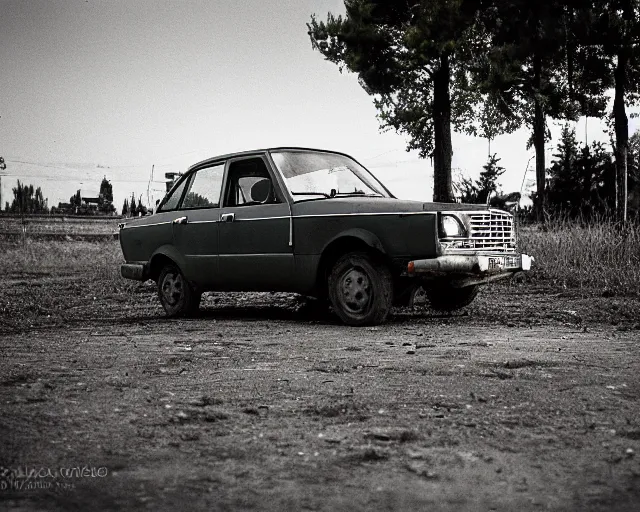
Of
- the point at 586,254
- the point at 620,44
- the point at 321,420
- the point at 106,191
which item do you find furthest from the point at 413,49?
the point at 106,191

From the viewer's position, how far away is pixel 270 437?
3605mm

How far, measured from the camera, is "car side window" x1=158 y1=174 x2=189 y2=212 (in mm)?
9688

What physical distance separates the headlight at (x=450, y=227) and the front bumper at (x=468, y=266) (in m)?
0.20

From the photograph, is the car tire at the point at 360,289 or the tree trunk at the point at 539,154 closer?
the car tire at the point at 360,289

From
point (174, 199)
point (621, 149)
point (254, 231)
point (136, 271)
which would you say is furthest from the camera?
point (621, 149)

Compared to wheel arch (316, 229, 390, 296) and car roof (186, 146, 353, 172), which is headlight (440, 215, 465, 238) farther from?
car roof (186, 146, 353, 172)

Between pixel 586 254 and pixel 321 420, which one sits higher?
pixel 586 254

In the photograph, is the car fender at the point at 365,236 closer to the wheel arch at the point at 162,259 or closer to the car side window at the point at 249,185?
the car side window at the point at 249,185

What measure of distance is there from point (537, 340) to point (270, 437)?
3.93 metres

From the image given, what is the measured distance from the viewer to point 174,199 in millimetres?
9742

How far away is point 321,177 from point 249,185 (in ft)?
2.54

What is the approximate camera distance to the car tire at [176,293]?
943 cm

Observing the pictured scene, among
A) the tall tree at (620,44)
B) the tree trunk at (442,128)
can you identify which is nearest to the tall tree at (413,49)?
the tree trunk at (442,128)

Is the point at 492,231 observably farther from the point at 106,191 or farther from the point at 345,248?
the point at 106,191
